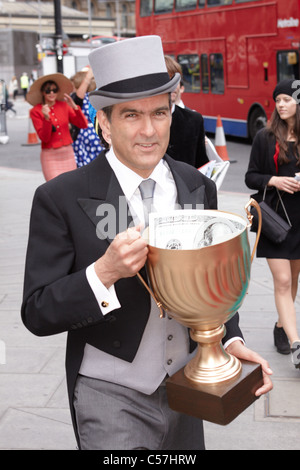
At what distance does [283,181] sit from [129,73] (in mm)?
2730

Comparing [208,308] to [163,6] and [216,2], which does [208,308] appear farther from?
[163,6]

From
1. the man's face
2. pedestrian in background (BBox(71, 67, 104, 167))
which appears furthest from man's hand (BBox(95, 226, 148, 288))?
pedestrian in background (BBox(71, 67, 104, 167))

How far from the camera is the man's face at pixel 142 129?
79.2 inches

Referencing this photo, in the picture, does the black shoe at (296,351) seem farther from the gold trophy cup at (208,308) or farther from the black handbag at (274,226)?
the gold trophy cup at (208,308)

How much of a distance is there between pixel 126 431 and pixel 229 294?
0.61 metres

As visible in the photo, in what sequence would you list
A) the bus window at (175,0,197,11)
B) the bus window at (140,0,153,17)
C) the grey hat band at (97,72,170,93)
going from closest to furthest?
the grey hat band at (97,72,170,93)
the bus window at (175,0,197,11)
the bus window at (140,0,153,17)

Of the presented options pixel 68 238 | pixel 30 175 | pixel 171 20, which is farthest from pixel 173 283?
pixel 171 20

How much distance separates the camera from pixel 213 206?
7.97ft

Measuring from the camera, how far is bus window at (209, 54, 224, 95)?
54.5ft

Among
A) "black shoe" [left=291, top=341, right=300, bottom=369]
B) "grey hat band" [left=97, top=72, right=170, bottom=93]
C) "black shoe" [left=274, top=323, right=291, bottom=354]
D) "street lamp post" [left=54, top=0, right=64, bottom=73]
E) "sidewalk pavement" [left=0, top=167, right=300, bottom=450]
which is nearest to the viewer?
"grey hat band" [left=97, top=72, right=170, bottom=93]

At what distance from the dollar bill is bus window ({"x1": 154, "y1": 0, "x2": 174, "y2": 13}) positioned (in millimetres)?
16564

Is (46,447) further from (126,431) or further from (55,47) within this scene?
(55,47)

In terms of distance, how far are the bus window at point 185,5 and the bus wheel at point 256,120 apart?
3.09 metres

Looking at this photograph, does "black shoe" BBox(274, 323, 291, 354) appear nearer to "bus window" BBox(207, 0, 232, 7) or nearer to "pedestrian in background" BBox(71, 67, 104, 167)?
"pedestrian in background" BBox(71, 67, 104, 167)
